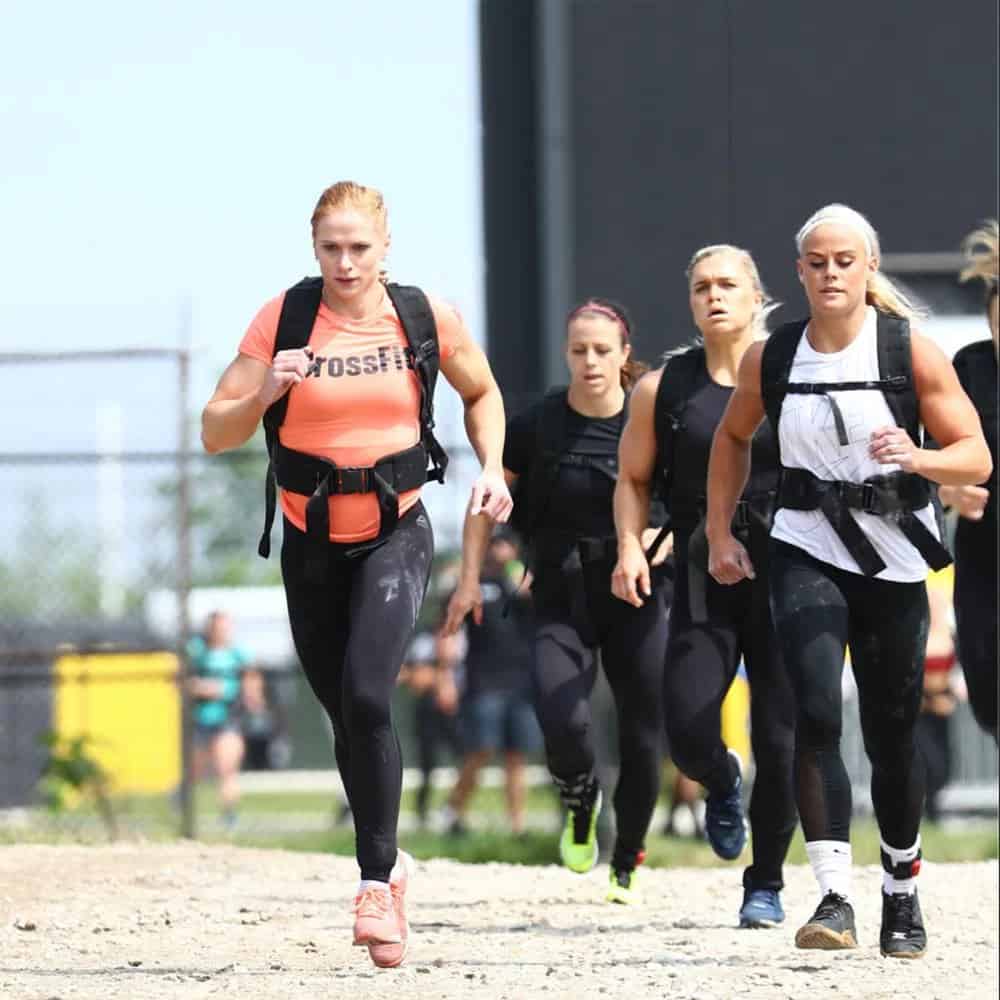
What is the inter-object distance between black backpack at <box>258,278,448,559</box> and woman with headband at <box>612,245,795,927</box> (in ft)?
4.05

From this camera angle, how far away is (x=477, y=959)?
6996 mm

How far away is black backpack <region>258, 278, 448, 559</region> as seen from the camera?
6480 mm

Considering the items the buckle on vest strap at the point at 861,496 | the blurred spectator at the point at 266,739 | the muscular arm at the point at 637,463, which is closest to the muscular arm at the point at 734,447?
the buckle on vest strap at the point at 861,496

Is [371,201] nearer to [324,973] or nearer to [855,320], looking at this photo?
[855,320]

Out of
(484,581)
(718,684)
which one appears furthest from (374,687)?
(484,581)

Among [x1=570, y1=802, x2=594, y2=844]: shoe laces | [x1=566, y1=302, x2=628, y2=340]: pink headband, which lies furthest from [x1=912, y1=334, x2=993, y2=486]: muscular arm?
[x1=570, y1=802, x2=594, y2=844]: shoe laces

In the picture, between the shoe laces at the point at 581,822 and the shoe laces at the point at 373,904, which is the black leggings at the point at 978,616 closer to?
the shoe laces at the point at 581,822

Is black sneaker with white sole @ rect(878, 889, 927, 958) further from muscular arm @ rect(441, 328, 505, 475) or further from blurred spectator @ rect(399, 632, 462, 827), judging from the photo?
blurred spectator @ rect(399, 632, 462, 827)

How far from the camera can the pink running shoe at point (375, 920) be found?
6.32 m

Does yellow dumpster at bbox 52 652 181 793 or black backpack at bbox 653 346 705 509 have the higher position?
black backpack at bbox 653 346 705 509

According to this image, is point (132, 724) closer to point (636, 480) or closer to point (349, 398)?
point (636, 480)

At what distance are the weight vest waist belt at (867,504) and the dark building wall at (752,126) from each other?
7.08m

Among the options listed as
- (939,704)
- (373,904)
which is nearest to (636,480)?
(373,904)

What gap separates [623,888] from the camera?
344 inches
